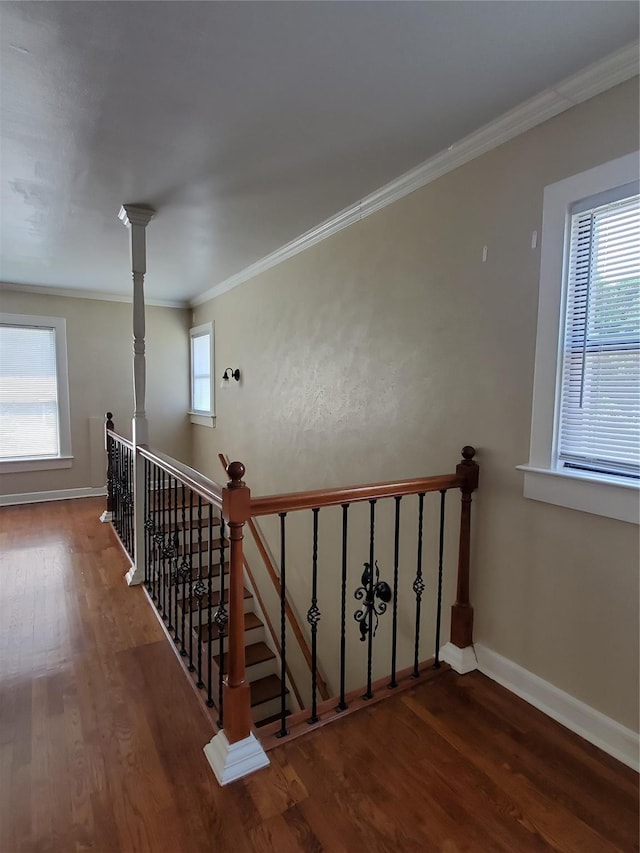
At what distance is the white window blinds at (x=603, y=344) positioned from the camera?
4.98 ft

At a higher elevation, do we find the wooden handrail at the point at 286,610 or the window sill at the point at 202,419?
the window sill at the point at 202,419

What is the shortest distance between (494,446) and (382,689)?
1130 mm

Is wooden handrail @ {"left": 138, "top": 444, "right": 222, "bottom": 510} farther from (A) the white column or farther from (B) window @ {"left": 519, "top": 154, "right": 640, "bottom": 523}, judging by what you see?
(B) window @ {"left": 519, "top": 154, "right": 640, "bottom": 523}

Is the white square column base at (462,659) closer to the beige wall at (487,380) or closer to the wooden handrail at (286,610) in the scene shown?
the beige wall at (487,380)

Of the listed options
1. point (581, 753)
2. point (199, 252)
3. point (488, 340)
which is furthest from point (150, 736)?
point (199, 252)

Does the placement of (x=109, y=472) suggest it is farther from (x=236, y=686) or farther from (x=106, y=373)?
(x=236, y=686)

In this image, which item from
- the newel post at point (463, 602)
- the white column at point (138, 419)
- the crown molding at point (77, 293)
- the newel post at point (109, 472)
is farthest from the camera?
the crown molding at point (77, 293)

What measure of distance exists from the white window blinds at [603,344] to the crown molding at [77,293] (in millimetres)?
4713

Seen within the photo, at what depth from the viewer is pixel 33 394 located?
495 centimetres

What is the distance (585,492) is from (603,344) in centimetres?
53

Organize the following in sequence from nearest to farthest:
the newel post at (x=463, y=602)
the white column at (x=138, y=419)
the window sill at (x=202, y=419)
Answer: the newel post at (x=463, y=602) < the white column at (x=138, y=419) < the window sill at (x=202, y=419)

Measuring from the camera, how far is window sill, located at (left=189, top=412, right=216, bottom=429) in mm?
5133

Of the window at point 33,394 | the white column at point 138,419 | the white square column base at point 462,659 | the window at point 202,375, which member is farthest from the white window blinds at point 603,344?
the window at point 33,394

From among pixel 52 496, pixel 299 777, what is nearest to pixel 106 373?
pixel 52 496
